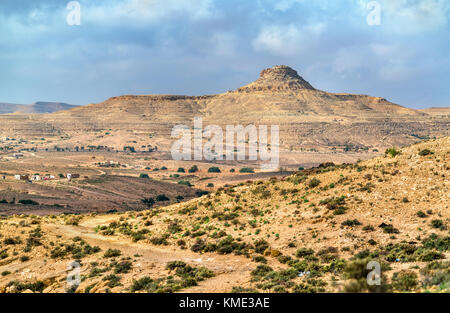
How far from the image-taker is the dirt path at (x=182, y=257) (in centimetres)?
1584

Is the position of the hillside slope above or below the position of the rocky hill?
below

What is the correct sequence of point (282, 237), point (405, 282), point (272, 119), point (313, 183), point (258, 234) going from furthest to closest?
point (272, 119) → point (313, 183) → point (258, 234) → point (282, 237) → point (405, 282)

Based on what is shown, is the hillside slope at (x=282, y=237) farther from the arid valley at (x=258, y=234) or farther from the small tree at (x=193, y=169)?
the small tree at (x=193, y=169)

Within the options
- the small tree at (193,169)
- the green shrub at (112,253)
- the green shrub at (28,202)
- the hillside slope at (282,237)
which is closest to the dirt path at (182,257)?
the hillside slope at (282,237)

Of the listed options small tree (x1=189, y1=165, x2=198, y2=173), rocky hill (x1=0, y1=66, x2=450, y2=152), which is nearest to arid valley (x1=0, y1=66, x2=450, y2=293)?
small tree (x1=189, y1=165, x2=198, y2=173)

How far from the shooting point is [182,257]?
2139 centimetres

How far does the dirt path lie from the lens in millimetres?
15838

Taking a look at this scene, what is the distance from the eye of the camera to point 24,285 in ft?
56.3

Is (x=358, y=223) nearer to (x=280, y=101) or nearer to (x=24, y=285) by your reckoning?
(x=24, y=285)

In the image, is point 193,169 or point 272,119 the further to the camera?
point 272,119

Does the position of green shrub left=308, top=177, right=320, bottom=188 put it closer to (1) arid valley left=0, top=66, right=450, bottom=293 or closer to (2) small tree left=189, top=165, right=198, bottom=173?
(1) arid valley left=0, top=66, right=450, bottom=293

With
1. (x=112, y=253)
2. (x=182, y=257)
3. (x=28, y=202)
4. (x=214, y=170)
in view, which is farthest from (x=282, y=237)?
(x=214, y=170)

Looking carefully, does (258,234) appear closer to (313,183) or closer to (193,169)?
(313,183)

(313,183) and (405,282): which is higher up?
(313,183)
